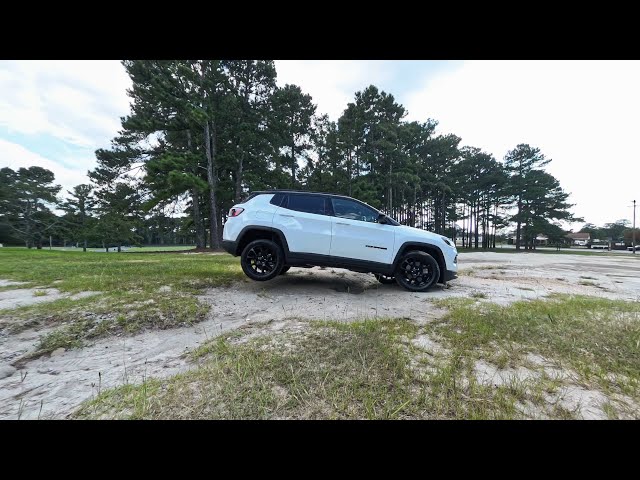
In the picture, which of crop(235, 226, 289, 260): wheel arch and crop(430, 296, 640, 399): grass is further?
crop(235, 226, 289, 260): wheel arch

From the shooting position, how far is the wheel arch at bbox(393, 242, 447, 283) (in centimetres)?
489

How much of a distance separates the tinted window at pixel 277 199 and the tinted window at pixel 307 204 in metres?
0.18

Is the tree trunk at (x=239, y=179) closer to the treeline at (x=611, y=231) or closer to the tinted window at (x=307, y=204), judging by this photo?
the tinted window at (x=307, y=204)

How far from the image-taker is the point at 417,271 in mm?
4973

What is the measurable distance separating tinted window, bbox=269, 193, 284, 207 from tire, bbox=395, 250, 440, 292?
2735 mm

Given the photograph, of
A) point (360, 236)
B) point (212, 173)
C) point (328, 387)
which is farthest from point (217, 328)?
point (212, 173)

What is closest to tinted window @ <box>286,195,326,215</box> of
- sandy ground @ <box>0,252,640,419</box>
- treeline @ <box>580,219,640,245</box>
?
sandy ground @ <box>0,252,640,419</box>

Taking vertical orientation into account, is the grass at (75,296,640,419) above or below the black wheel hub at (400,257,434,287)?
below

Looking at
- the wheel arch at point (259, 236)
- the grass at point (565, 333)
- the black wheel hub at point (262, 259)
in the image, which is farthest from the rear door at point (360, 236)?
the grass at point (565, 333)

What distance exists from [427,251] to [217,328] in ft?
14.0

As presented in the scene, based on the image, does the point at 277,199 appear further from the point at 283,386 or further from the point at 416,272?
the point at 283,386

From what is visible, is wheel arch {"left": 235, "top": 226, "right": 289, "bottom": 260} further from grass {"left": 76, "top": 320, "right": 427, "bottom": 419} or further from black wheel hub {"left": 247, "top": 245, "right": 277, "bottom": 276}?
grass {"left": 76, "top": 320, "right": 427, "bottom": 419}
